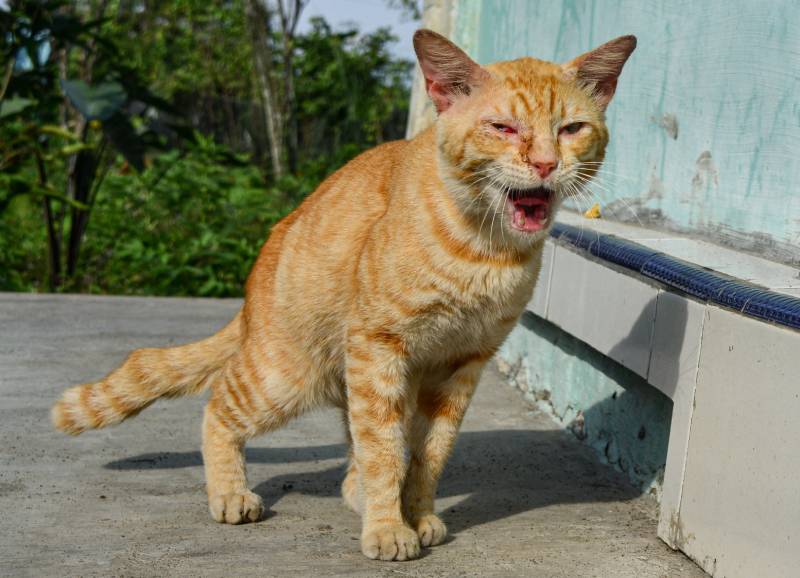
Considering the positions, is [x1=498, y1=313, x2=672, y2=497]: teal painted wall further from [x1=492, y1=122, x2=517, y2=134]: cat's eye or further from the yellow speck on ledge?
[x1=492, y1=122, x2=517, y2=134]: cat's eye

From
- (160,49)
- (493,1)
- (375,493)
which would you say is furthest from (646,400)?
(160,49)

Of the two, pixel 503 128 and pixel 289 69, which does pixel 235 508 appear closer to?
pixel 503 128

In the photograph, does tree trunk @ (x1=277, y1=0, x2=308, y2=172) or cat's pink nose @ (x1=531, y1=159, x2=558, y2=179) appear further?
tree trunk @ (x1=277, y1=0, x2=308, y2=172)

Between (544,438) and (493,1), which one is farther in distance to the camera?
(493,1)

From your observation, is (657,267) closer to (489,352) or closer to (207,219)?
(489,352)

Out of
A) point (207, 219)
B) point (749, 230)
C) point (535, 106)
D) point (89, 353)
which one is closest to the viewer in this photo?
point (535, 106)

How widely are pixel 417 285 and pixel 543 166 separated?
0.48 m

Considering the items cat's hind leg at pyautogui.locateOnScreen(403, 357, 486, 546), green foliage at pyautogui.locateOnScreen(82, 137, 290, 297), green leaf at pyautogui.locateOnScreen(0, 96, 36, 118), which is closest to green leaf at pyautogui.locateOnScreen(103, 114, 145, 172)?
green leaf at pyautogui.locateOnScreen(0, 96, 36, 118)

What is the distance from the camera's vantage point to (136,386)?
3.19m

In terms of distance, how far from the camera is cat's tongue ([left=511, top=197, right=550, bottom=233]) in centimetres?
252

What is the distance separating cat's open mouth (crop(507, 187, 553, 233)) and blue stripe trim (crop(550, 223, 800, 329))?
0.48m

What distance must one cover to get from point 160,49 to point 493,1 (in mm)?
7978

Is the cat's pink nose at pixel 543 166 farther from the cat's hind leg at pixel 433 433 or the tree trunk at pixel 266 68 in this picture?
the tree trunk at pixel 266 68

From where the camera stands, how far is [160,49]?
39.7 ft
